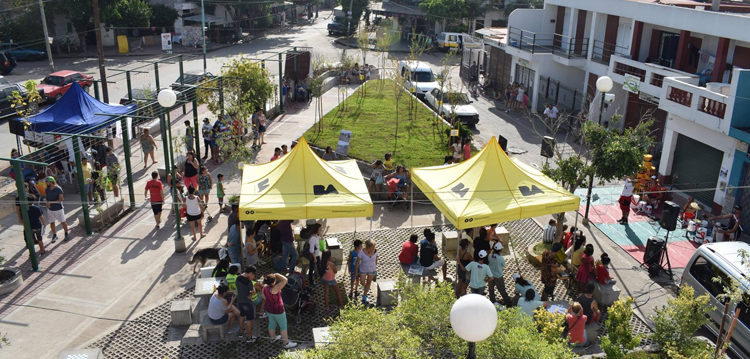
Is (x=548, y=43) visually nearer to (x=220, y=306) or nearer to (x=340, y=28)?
(x=220, y=306)

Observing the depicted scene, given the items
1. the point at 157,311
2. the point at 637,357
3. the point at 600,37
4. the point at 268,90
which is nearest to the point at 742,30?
the point at 600,37

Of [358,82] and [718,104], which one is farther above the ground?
[718,104]

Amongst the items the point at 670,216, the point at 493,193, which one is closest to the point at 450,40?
the point at 670,216

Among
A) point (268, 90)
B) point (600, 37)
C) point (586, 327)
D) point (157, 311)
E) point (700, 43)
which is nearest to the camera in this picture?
point (586, 327)

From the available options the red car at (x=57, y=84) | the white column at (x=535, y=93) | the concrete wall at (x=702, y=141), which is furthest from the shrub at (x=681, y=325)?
the red car at (x=57, y=84)

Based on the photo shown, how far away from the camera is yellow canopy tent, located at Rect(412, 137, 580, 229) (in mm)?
11852

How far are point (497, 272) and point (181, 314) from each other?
18.9ft

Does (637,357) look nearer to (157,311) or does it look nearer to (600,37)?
(157,311)

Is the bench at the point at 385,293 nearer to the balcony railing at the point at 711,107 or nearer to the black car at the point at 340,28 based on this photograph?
the balcony railing at the point at 711,107

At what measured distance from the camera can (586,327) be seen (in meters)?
10.8

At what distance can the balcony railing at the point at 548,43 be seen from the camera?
91.3 feet

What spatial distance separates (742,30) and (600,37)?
9330 mm

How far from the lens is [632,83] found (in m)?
22.0

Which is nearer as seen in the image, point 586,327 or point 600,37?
point 586,327
